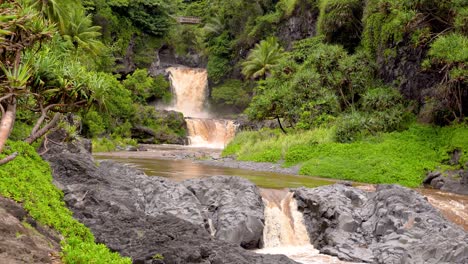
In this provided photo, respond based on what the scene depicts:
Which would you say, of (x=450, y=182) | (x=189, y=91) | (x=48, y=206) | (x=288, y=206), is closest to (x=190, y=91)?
(x=189, y=91)

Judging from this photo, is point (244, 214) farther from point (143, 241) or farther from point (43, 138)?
point (43, 138)

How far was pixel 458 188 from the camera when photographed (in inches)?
770

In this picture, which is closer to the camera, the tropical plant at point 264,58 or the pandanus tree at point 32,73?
the pandanus tree at point 32,73

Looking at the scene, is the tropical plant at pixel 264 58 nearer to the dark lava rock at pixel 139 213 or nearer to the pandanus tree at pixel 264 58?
the pandanus tree at pixel 264 58

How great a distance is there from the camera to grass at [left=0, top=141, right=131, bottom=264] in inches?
300

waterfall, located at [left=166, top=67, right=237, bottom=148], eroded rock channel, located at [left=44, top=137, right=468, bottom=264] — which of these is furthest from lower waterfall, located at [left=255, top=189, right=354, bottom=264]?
waterfall, located at [left=166, top=67, right=237, bottom=148]

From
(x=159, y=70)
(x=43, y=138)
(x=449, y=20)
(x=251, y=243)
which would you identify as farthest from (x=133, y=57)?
(x=251, y=243)

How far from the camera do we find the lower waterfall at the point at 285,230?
1349 cm

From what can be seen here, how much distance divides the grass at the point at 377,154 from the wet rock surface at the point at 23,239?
16.0 metres

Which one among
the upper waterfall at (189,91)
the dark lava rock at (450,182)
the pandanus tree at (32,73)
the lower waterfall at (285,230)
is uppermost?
the upper waterfall at (189,91)

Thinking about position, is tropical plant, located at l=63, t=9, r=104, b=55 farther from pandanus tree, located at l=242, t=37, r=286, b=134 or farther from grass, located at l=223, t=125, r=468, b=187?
grass, located at l=223, t=125, r=468, b=187

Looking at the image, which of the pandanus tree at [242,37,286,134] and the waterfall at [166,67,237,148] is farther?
the waterfall at [166,67,237,148]

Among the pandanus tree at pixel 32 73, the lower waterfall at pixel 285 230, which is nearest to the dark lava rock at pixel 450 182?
the lower waterfall at pixel 285 230

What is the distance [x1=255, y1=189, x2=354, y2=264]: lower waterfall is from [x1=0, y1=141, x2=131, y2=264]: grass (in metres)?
5.62
